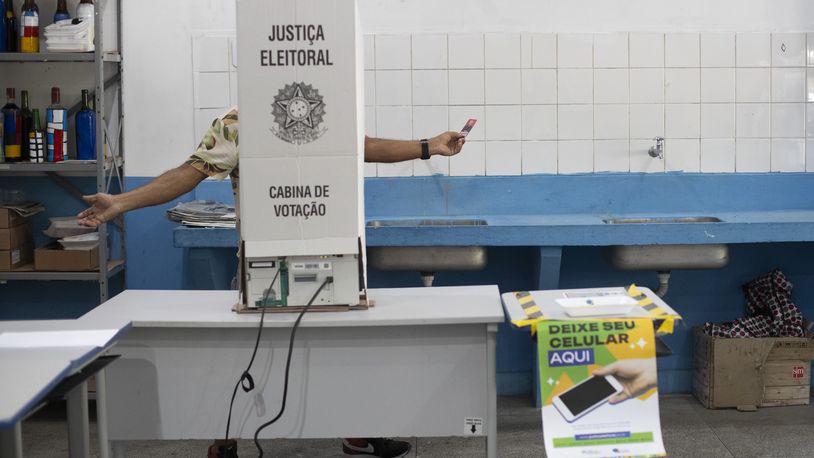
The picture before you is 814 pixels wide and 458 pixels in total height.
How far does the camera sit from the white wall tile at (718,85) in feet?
14.5

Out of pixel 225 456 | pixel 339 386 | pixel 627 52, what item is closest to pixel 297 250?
pixel 339 386

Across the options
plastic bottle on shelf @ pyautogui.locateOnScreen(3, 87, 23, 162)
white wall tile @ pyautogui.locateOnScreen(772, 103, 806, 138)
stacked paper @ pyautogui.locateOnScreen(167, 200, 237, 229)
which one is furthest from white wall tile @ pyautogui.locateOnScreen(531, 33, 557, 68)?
plastic bottle on shelf @ pyautogui.locateOnScreen(3, 87, 23, 162)

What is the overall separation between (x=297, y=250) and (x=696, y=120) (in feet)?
8.23

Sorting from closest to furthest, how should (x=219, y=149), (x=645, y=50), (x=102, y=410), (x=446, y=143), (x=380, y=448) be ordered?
(x=102, y=410) → (x=219, y=149) → (x=446, y=143) → (x=380, y=448) → (x=645, y=50)

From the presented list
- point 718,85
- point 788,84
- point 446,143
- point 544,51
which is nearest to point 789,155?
point 788,84

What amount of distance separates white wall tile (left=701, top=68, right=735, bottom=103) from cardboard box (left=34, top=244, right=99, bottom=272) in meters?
2.85

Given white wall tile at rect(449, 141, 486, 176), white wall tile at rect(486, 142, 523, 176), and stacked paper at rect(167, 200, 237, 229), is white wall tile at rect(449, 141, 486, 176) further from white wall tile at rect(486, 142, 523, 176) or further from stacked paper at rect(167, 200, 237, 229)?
stacked paper at rect(167, 200, 237, 229)

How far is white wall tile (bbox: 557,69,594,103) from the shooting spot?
440cm

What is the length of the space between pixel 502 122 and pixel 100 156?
5.86ft

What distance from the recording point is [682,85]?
441cm

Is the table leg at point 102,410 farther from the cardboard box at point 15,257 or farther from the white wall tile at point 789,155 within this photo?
the white wall tile at point 789,155

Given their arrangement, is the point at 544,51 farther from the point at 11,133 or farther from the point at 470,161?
the point at 11,133

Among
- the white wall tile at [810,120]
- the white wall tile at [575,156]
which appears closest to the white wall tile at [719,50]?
the white wall tile at [810,120]

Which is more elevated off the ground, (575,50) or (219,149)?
(575,50)
